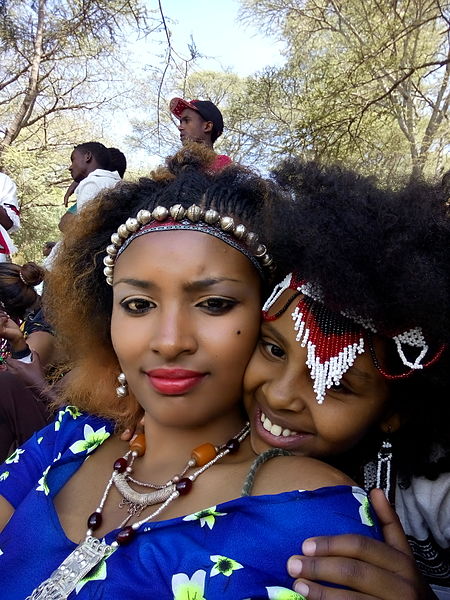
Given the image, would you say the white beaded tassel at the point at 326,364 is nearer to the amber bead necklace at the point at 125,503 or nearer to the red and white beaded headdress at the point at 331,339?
the red and white beaded headdress at the point at 331,339

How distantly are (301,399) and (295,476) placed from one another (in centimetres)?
21

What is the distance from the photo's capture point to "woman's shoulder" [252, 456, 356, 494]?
127cm

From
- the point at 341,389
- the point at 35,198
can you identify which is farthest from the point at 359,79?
the point at 35,198

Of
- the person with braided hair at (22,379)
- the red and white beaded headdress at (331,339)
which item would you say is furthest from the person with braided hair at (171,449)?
the person with braided hair at (22,379)

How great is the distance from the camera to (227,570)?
116 cm

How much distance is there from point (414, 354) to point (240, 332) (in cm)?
43

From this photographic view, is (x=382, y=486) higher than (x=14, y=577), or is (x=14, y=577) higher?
(x=382, y=486)

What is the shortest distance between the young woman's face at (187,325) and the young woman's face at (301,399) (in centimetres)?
5

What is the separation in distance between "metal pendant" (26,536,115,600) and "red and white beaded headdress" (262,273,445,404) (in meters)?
0.64

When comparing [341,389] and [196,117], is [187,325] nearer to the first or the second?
[341,389]

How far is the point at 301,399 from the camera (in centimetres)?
144

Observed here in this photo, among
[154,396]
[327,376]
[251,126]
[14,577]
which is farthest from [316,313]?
[251,126]

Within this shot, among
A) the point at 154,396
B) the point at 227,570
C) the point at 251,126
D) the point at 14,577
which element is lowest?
the point at 14,577

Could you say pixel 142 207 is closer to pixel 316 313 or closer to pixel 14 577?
pixel 316 313
